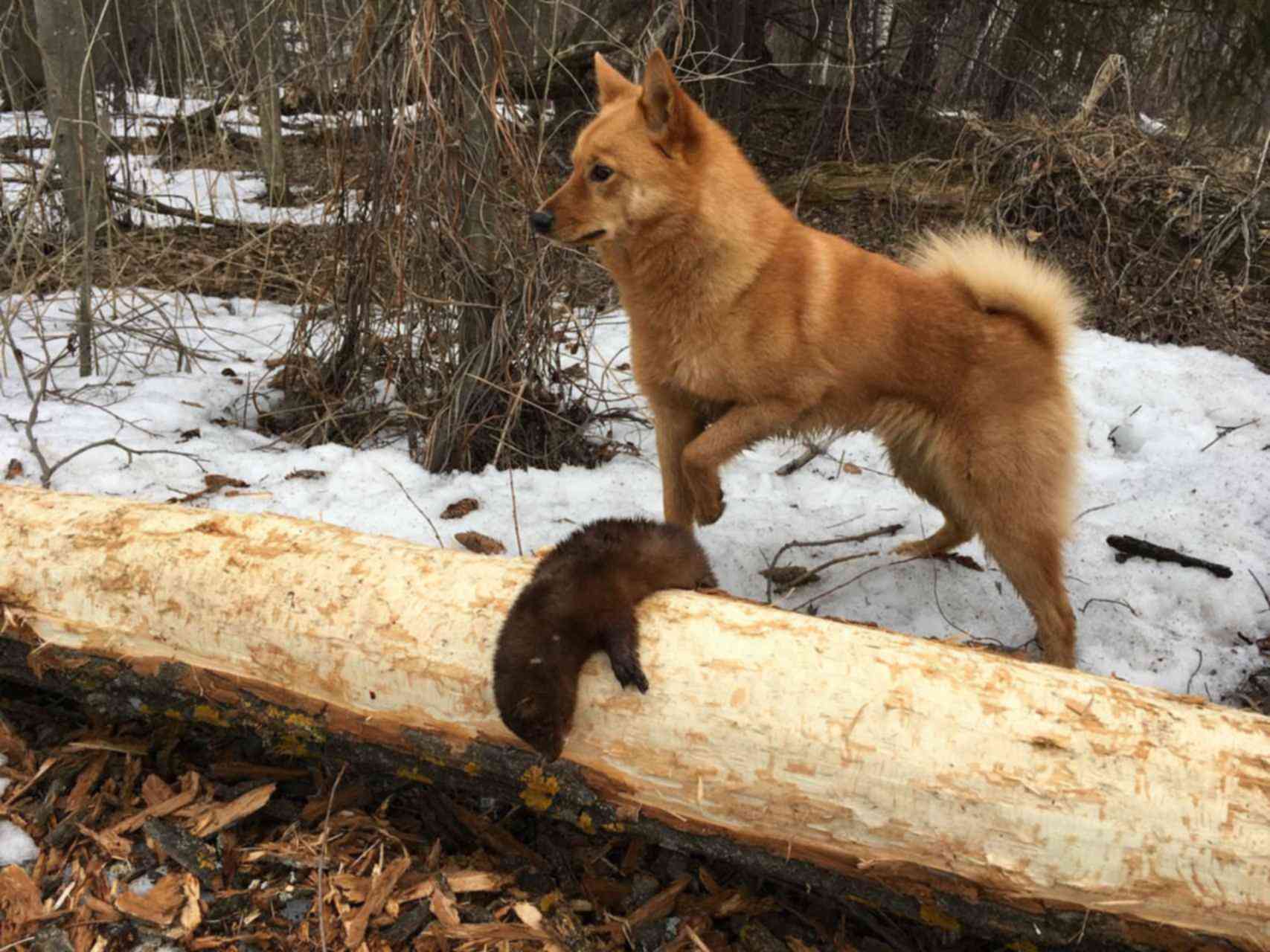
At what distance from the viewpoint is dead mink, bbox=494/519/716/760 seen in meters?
1.97

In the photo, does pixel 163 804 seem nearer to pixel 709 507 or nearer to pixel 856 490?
pixel 709 507

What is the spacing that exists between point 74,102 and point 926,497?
4486mm

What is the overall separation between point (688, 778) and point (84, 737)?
1.77m

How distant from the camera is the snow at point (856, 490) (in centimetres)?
338

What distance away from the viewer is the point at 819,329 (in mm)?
3064

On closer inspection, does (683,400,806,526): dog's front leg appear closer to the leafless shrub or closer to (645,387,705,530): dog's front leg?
(645,387,705,530): dog's front leg

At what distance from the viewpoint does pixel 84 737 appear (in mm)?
2543

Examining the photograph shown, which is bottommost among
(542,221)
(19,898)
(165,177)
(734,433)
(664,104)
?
(19,898)

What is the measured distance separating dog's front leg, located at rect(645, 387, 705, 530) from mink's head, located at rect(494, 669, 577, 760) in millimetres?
1485

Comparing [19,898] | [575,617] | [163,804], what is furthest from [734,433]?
[19,898]

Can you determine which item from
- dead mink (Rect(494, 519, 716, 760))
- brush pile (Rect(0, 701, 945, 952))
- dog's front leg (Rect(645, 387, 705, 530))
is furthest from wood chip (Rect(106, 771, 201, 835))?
dog's front leg (Rect(645, 387, 705, 530))

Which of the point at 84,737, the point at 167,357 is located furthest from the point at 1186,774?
the point at 167,357

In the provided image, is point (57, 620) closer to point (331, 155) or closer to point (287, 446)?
point (287, 446)

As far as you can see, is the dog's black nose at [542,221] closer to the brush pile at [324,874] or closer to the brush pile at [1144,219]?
the brush pile at [324,874]
